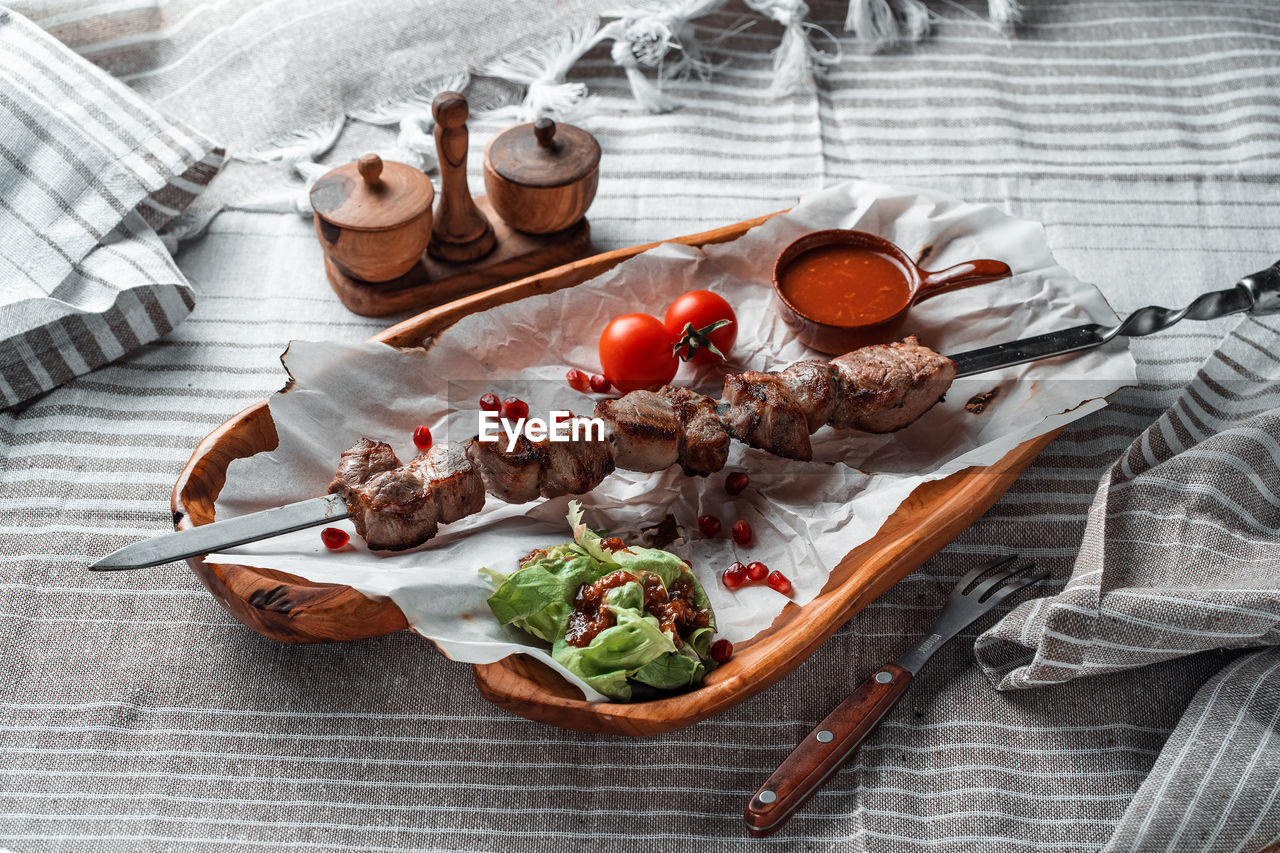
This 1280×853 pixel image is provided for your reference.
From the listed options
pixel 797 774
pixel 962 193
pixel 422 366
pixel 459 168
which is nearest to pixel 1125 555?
pixel 797 774

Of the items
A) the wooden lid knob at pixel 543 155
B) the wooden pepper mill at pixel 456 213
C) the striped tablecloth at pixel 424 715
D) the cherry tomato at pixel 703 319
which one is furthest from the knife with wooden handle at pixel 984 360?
the wooden lid knob at pixel 543 155

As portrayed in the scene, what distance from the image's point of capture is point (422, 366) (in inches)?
115

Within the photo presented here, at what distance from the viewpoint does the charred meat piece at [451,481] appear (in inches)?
98.4

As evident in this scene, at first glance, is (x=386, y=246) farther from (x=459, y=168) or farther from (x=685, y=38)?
(x=685, y=38)

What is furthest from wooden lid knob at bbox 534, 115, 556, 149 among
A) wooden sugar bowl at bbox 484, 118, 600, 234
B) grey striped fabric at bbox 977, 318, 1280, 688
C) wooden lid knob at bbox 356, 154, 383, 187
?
grey striped fabric at bbox 977, 318, 1280, 688

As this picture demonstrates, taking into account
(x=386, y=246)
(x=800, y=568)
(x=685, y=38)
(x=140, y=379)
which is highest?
(x=685, y=38)

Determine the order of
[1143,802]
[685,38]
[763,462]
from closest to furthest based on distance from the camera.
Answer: [1143,802] < [763,462] < [685,38]

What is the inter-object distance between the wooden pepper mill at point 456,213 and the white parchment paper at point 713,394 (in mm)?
529

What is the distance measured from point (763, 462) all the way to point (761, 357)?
449 mm

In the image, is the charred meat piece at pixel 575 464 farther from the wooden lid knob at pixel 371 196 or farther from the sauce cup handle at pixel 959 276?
the sauce cup handle at pixel 959 276

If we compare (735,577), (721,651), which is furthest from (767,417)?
(721,651)

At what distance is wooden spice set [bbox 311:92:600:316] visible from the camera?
3.15 meters

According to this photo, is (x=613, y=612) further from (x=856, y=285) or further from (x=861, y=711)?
(x=856, y=285)

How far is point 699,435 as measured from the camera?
106 inches
